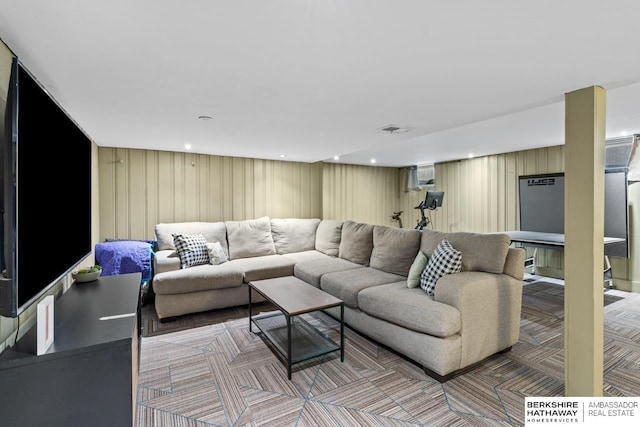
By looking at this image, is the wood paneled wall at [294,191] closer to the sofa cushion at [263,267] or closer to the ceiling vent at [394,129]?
the sofa cushion at [263,267]

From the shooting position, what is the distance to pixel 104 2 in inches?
45.3

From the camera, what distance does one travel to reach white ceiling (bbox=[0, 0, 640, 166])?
1.22 meters

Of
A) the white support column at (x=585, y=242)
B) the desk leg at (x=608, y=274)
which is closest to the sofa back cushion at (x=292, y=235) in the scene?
the white support column at (x=585, y=242)

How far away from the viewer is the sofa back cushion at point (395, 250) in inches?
125

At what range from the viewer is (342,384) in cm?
212

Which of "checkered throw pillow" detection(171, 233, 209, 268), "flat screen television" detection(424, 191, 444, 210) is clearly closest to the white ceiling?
"checkered throw pillow" detection(171, 233, 209, 268)

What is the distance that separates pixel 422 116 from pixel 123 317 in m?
2.72

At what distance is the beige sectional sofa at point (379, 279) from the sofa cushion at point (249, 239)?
0.01 m

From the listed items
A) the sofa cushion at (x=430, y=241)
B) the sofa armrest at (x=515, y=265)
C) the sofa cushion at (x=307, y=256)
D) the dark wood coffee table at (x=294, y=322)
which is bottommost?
the dark wood coffee table at (x=294, y=322)

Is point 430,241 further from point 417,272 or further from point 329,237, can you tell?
point 329,237

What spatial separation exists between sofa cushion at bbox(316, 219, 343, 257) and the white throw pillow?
1.53m

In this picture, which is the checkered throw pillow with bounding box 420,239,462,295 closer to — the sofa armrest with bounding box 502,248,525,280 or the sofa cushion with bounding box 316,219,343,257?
the sofa armrest with bounding box 502,248,525,280

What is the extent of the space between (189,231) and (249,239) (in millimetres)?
843

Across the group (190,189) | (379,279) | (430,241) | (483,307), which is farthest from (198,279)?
(483,307)
